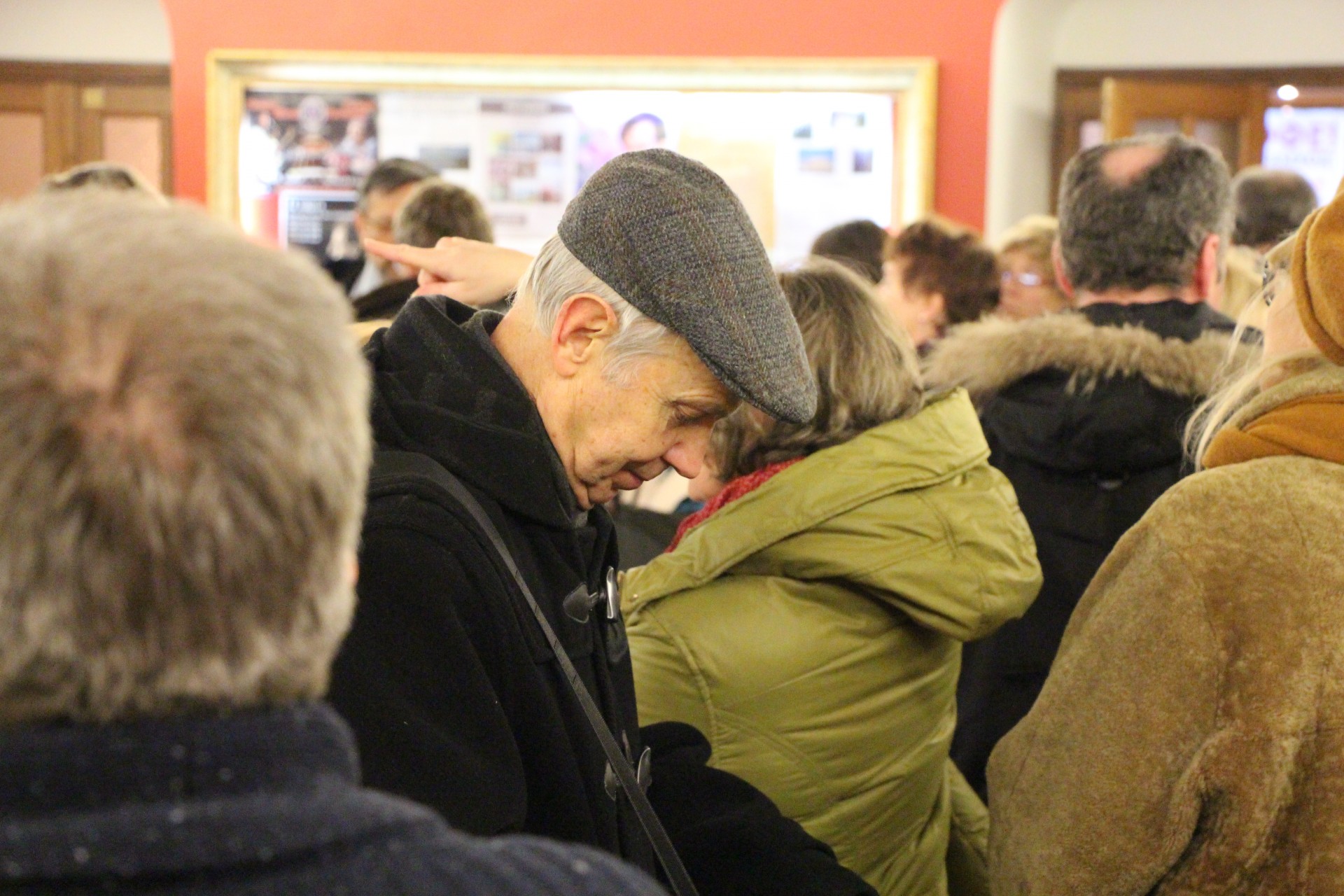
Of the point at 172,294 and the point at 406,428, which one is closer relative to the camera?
the point at 172,294

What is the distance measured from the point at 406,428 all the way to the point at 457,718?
1.00 feet

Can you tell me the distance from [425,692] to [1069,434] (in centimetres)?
164

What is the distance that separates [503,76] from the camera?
626cm

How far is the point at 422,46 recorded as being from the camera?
627 centimetres

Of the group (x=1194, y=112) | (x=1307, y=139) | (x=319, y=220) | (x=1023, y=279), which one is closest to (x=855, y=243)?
(x=1023, y=279)

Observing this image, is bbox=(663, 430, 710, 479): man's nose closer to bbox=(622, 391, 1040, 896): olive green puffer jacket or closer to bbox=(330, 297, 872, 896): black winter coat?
bbox=(330, 297, 872, 896): black winter coat

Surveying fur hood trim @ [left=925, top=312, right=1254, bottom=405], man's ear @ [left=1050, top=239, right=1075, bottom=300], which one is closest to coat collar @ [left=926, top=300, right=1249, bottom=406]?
fur hood trim @ [left=925, top=312, right=1254, bottom=405]

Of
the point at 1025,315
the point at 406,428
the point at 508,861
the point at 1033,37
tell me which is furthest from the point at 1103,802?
the point at 1033,37

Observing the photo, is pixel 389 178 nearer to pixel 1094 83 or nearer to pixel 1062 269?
pixel 1062 269

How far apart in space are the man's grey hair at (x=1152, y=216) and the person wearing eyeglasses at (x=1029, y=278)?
107 cm

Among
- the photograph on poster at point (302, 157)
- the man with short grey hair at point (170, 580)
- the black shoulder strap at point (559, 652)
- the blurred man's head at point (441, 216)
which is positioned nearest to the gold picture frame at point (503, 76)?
the photograph on poster at point (302, 157)

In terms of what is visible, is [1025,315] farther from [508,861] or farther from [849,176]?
[508,861]

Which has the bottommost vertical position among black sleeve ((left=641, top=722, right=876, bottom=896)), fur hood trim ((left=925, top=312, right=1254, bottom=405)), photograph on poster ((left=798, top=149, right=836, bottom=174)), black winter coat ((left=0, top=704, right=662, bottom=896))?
black sleeve ((left=641, top=722, right=876, bottom=896))

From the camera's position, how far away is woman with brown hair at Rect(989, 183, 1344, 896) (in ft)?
4.42
